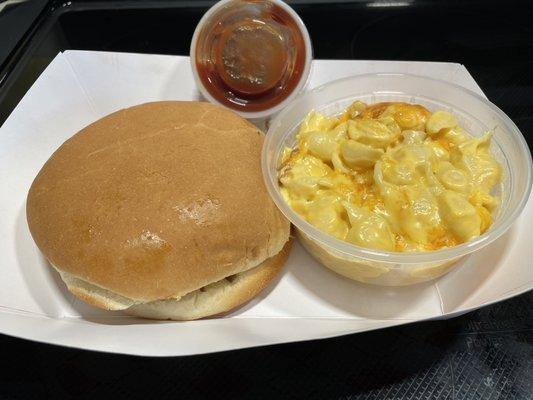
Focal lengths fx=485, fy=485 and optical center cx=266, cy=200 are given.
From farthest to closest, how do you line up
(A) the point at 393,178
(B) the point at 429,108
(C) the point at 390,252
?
(B) the point at 429,108
(A) the point at 393,178
(C) the point at 390,252

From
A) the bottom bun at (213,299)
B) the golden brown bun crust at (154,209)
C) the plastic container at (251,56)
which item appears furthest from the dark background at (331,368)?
the plastic container at (251,56)

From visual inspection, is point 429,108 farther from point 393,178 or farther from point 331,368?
point 331,368

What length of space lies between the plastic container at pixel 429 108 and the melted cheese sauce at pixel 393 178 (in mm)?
34

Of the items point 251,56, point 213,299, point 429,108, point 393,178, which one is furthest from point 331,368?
point 251,56

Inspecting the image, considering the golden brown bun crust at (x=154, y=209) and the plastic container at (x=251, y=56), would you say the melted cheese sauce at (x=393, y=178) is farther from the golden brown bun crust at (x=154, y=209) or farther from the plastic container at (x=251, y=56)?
the plastic container at (x=251, y=56)

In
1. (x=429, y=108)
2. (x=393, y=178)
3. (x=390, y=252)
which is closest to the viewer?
(x=390, y=252)

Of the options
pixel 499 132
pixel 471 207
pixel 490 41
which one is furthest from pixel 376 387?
pixel 490 41

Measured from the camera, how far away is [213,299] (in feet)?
3.66

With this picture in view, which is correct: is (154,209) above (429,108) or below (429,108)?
above

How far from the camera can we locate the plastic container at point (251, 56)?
4.91ft

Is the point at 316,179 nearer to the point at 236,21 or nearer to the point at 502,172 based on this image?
the point at 502,172

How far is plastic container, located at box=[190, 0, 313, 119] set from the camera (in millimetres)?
1495

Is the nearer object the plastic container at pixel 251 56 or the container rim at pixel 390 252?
the container rim at pixel 390 252

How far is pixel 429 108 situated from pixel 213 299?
2.77 ft
